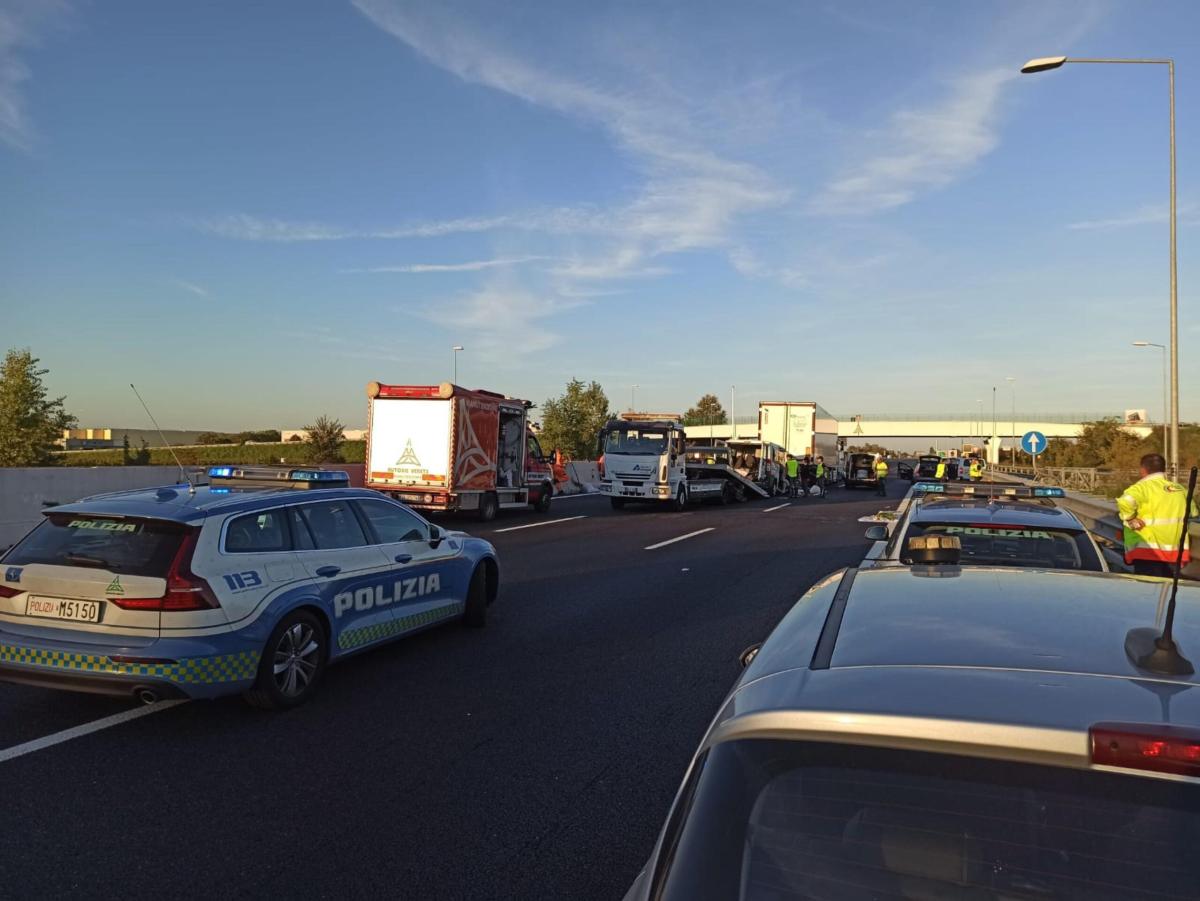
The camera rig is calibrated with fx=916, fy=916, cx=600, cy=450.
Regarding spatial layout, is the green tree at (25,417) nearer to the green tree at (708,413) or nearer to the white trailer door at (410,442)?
the white trailer door at (410,442)

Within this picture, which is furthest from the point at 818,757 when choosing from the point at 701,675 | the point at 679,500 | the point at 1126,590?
the point at 679,500

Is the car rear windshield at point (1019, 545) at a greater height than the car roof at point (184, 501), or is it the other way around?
the car roof at point (184, 501)

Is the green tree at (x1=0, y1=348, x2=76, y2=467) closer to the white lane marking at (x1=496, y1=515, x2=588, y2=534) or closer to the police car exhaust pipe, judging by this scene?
the white lane marking at (x1=496, y1=515, x2=588, y2=534)

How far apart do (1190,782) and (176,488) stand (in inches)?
267

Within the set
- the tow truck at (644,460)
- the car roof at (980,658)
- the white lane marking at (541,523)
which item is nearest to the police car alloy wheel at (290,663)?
the car roof at (980,658)

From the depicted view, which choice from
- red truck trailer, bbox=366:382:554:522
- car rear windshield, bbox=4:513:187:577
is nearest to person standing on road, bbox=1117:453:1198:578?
car rear windshield, bbox=4:513:187:577

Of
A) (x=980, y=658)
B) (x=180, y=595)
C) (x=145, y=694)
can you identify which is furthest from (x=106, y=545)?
(x=980, y=658)

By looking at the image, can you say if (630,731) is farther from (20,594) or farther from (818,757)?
(818,757)

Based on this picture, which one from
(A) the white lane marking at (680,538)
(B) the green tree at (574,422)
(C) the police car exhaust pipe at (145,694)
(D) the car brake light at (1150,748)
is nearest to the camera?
(D) the car brake light at (1150,748)

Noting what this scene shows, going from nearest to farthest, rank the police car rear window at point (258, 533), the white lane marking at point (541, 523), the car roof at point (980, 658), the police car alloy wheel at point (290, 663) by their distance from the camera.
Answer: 1. the car roof at point (980, 658)
2. the police car alloy wheel at point (290, 663)
3. the police car rear window at point (258, 533)
4. the white lane marking at point (541, 523)

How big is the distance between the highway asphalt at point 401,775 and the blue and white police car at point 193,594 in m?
0.36

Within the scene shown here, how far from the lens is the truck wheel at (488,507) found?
2197 cm

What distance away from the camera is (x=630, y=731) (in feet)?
19.0

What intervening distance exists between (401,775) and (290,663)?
1586 mm
